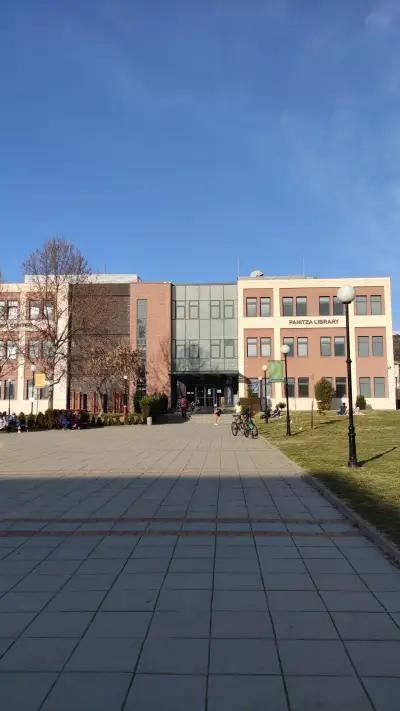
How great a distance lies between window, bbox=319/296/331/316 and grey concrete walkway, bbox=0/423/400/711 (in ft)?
167

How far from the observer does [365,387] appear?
5684 cm

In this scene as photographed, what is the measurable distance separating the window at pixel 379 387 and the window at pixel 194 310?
20.3 meters

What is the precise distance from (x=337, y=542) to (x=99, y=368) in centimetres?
4300

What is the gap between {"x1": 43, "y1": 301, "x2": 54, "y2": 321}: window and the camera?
42044 mm

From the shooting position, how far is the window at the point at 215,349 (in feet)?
193

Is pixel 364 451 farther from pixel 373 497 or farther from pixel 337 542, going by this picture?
pixel 337 542

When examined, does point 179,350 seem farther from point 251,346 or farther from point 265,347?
point 265,347

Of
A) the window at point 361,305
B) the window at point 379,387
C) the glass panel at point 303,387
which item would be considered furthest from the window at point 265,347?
the window at point 379,387

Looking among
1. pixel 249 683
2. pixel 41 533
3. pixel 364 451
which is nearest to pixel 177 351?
pixel 364 451

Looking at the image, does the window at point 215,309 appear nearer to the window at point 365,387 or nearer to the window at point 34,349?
the window at point 365,387

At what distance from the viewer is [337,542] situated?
639 centimetres

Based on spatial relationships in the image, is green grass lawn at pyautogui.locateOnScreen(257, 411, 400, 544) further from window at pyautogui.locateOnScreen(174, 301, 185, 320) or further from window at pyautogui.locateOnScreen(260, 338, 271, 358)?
window at pyautogui.locateOnScreen(174, 301, 185, 320)

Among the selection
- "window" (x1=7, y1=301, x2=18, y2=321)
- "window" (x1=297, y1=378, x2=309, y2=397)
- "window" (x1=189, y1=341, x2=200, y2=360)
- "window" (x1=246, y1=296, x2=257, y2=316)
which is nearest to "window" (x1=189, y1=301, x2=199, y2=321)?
"window" (x1=189, y1=341, x2=200, y2=360)

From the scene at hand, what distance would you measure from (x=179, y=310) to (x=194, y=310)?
5.41 feet
